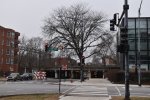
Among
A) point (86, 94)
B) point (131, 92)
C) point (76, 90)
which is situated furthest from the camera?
point (76, 90)

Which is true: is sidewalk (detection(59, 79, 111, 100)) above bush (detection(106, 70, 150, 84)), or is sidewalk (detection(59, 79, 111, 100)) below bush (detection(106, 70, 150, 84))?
below

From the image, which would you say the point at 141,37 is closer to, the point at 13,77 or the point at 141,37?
the point at 141,37

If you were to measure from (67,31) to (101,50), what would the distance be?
7.98 m

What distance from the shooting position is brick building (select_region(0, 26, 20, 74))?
12950 cm

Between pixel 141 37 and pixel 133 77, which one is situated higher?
pixel 141 37

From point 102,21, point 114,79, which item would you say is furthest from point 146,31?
point 102,21

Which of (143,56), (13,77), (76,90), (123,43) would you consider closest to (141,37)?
(143,56)

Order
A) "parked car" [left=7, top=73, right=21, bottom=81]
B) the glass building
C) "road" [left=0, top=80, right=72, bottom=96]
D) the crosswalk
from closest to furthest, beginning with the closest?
1. the crosswalk
2. "road" [left=0, top=80, right=72, bottom=96]
3. the glass building
4. "parked car" [left=7, top=73, right=21, bottom=81]

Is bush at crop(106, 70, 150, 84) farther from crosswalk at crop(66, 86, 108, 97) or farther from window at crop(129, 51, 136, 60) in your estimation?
crosswalk at crop(66, 86, 108, 97)

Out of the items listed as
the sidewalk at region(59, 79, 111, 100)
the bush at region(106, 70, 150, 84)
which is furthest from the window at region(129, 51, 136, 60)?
the sidewalk at region(59, 79, 111, 100)

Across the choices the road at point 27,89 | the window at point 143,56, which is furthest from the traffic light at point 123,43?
the window at point 143,56

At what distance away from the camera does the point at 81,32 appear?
74.9m

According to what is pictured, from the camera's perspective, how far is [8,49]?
133125 millimetres

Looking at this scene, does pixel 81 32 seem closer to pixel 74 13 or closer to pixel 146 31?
pixel 74 13
